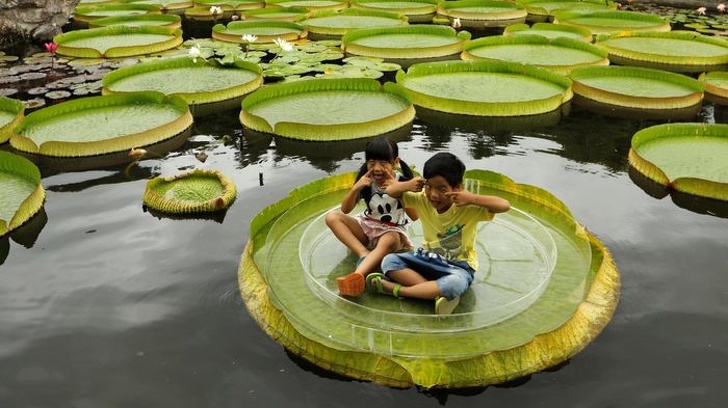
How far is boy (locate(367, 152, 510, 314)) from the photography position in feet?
11.6

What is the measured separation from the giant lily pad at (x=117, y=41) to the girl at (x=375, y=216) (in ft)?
23.5

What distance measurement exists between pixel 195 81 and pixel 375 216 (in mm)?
5098

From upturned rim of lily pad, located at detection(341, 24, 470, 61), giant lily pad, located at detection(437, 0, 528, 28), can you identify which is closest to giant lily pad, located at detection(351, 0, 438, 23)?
giant lily pad, located at detection(437, 0, 528, 28)

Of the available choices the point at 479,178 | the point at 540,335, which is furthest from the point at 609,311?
the point at 479,178

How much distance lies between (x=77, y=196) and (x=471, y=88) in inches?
187

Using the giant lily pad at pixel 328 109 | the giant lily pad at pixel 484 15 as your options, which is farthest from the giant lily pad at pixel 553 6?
the giant lily pad at pixel 328 109

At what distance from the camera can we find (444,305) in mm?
3549

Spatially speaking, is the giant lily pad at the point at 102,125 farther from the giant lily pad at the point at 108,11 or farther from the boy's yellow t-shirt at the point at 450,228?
the giant lily pad at the point at 108,11

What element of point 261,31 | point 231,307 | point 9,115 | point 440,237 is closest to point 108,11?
point 261,31

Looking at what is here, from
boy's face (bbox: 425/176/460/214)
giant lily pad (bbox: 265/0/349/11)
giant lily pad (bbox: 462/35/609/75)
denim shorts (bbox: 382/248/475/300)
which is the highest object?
giant lily pad (bbox: 265/0/349/11)

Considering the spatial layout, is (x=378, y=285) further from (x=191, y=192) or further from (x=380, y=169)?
(x=191, y=192)

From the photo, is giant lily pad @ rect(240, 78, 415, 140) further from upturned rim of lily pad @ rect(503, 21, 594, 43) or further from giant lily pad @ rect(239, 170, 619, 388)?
upturned rim of lily pad @ rect(503, 21, 594, 43)

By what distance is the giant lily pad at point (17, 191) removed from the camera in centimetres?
496

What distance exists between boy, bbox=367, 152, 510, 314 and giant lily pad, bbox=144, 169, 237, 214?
2046 mm
